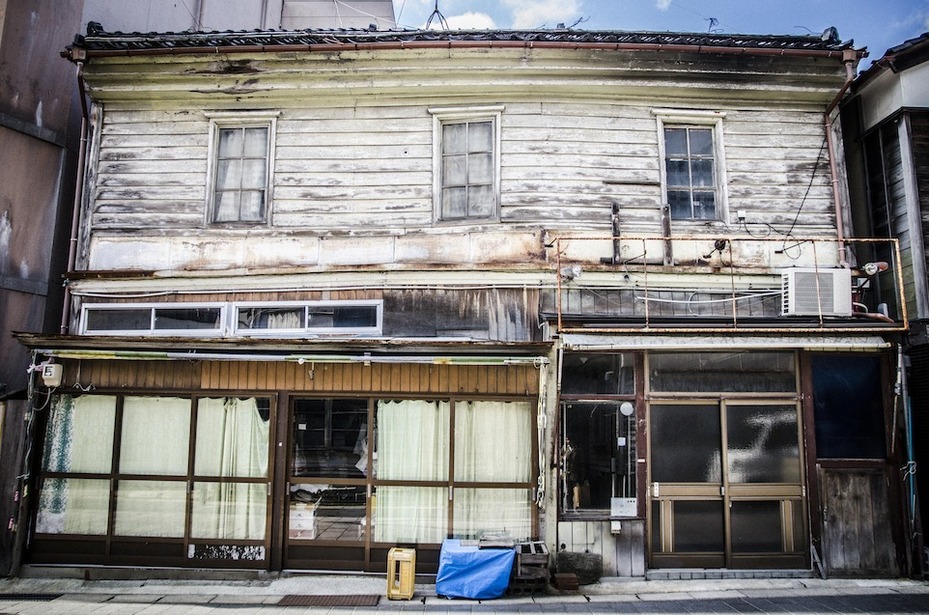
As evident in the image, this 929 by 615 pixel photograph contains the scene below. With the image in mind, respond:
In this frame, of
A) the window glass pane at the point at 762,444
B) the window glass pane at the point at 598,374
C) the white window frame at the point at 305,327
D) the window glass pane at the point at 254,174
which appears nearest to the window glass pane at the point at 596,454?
the window glass pane at the point at 598,374

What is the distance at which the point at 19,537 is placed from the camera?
9.14 m

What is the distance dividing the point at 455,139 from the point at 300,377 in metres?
4.57

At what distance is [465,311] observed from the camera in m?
9.54

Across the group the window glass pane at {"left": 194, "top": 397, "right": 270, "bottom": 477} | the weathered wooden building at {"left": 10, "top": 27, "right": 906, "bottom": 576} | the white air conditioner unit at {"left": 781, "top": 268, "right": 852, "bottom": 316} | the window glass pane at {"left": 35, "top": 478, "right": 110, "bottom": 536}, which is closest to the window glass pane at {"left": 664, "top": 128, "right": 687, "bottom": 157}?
the weathered wooden building at {"left": 10, "top": 27, "right": 906, "bottom": 576}

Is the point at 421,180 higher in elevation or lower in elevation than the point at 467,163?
lower

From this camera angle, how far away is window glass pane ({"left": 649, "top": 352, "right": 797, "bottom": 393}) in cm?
941

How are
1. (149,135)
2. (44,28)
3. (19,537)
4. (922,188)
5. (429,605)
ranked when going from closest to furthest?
(429,605) → (19,537) → (922,188) → (149,135) → (44,28)

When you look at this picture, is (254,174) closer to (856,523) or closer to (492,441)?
(492,441)

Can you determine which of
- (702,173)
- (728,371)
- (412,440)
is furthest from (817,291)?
(412,440)

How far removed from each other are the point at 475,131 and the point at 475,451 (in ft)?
16.8

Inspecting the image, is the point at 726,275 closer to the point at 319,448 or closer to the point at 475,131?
the point at 475,131

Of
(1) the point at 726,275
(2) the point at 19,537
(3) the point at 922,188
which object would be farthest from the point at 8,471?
(3) the point at 922,188

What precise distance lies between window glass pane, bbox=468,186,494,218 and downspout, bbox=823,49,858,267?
217 inches

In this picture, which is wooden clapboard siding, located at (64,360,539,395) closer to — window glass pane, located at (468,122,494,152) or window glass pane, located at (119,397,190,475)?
window glass pane, located at (119,397,190,475)
